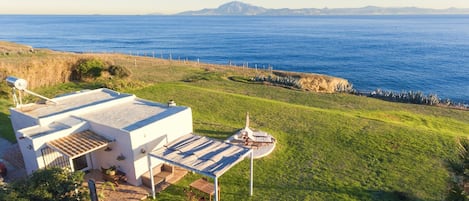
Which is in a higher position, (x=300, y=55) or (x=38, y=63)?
(x=38, y=63)

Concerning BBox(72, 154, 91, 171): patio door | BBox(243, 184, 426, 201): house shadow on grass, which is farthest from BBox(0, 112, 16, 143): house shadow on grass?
Answer: BBox(243, 184, 426, 201): house shadow on grass

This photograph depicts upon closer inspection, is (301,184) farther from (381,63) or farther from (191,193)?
(381,63)

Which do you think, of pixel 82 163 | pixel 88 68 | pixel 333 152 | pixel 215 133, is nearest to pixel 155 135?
pixel 82 163

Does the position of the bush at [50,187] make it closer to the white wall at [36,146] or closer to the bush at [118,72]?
the white wall at [36,146]

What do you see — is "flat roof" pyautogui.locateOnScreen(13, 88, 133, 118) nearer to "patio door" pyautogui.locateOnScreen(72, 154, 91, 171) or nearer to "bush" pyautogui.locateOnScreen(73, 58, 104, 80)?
"patio door" pyautogui.locateOnScreen(72, 154, 91, 171)

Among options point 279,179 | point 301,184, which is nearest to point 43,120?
point 279,179

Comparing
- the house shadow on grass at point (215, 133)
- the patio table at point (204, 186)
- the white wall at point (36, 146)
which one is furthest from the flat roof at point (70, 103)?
the patio table at point (204, 186)

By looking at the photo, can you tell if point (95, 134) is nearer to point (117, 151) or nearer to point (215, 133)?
point (117, 151)
